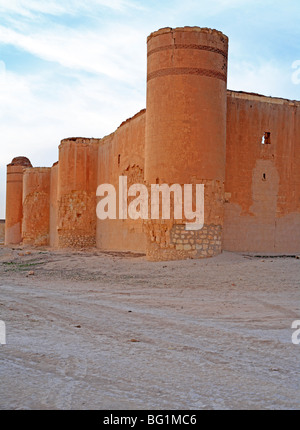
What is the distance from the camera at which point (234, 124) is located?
12.7m

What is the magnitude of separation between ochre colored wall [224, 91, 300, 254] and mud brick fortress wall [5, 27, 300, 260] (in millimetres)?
27

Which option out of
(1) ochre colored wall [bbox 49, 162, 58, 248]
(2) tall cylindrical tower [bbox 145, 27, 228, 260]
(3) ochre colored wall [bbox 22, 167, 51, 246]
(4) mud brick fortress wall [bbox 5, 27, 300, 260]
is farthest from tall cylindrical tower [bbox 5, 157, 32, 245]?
(2) tall cylindrical tower [bbox 145, 27, 228, 260]

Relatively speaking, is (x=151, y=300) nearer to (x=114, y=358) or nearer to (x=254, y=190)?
(x=114, y=358)

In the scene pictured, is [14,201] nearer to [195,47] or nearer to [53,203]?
[53,203]

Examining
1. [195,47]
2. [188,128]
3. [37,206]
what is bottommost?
[37,206]

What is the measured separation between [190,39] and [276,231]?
5.60 meters

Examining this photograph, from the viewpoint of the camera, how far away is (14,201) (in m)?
33.1

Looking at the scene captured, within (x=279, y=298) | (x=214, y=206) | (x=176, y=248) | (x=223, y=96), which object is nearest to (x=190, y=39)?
(x=223, y=96)

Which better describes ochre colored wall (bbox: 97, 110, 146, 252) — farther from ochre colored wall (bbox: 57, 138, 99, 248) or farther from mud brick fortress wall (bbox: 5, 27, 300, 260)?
ochre colored wall (bbox: 57, 138, 99, 248)

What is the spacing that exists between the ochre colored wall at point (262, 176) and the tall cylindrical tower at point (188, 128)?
38.0 inches

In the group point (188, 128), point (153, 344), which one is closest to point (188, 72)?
point (188, 128)

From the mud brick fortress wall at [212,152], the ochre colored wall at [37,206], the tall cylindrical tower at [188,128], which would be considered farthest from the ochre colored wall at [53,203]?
the tall cylindrical tower at [188,128]

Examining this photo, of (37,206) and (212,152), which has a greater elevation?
(212,152)

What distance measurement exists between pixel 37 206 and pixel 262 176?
19.6 metres
